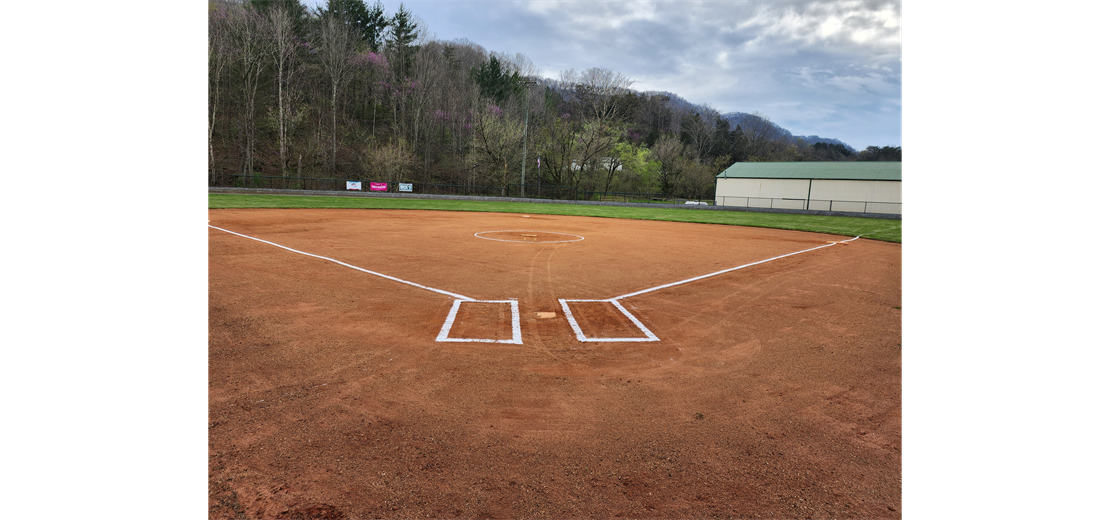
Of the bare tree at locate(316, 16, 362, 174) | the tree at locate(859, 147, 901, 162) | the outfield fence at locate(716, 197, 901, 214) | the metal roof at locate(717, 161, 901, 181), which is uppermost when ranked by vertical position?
the bare tree at locate(316, 16, 362, 174)

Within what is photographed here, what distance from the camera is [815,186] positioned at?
48.5 metres

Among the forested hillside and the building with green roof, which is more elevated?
the forested hillside

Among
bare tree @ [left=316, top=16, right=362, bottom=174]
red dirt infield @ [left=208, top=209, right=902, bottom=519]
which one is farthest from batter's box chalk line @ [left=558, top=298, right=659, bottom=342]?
bare tree @ [left=316, top=16, right=362, bottom=174]

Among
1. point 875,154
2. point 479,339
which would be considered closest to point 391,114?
point 479,339

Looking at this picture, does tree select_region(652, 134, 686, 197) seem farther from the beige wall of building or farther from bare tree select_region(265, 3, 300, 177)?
bare tree select_region(265, 3, 300, 177)

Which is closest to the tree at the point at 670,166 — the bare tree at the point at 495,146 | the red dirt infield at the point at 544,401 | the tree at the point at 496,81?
the bare tree at the point at 495,146

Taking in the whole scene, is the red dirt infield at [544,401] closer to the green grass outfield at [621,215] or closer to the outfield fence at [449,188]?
the green grass outfield at [621,215]

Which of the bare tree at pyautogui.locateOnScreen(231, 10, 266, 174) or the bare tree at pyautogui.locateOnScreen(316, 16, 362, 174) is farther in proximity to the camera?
the bare tree at pyautogui.locateOnScreen(316, 16, 362, 174)

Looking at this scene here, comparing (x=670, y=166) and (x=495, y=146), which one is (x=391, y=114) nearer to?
(x=495, y=146)

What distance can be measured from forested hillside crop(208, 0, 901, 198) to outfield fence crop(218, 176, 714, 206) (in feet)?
4.00

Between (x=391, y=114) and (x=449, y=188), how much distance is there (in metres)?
15.8

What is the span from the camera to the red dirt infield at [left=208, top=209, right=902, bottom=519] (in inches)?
122
